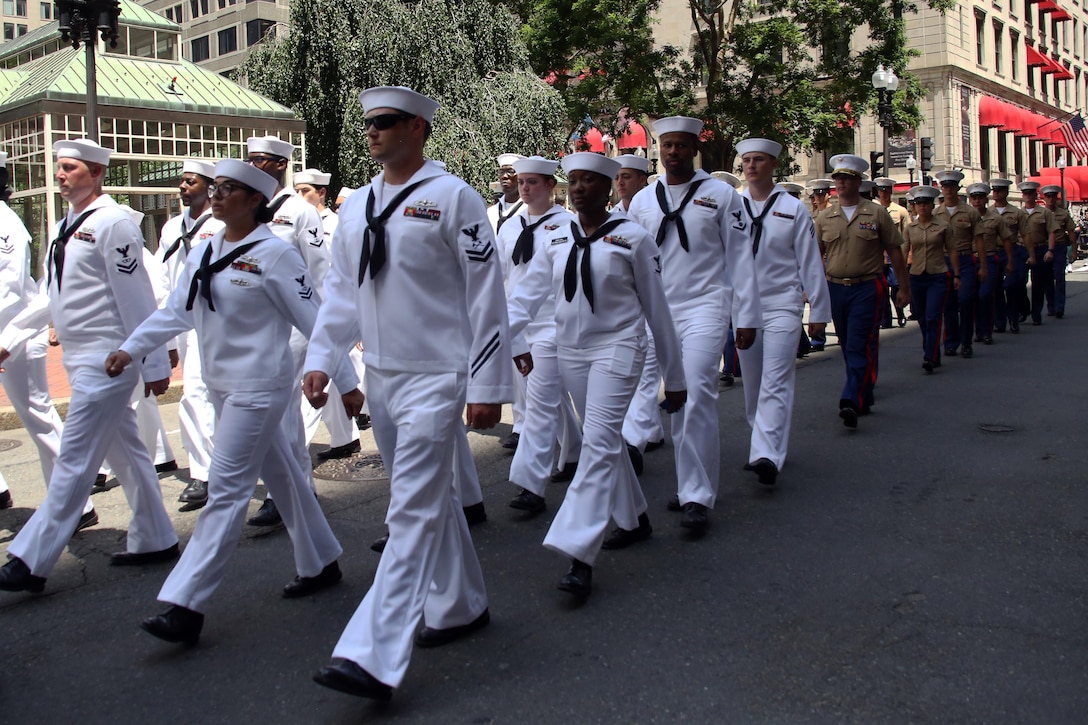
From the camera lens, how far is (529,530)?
5.79 m

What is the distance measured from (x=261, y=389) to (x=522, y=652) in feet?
4.79

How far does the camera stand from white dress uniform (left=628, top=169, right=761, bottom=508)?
5.73 metres

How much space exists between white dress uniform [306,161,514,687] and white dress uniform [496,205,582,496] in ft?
6.05

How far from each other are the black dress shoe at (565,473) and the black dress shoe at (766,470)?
1.17 metres

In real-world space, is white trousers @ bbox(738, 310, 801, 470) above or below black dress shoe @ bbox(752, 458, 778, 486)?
above

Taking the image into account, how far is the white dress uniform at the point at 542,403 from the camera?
6.22 metres

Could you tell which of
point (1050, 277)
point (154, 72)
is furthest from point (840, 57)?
point (154, 72)

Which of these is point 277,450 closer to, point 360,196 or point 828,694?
point 360,196

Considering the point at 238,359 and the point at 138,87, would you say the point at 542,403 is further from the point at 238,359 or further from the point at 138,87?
the point at 138,87

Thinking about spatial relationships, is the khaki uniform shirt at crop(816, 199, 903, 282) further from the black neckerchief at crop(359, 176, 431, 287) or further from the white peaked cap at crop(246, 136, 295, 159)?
the black neckerchief at crop(359, 176, 431, 287)

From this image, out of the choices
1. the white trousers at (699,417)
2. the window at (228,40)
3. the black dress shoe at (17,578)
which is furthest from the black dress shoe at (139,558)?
the window at (228,40)

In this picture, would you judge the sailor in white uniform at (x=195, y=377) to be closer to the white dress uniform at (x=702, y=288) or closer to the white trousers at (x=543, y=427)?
the white trousers at (x=543, y=427)

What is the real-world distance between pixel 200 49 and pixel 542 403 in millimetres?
74765

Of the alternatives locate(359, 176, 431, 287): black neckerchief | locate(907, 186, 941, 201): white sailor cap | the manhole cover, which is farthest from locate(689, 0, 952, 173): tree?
locate(359, 176, 431, 287): black neckerchief
